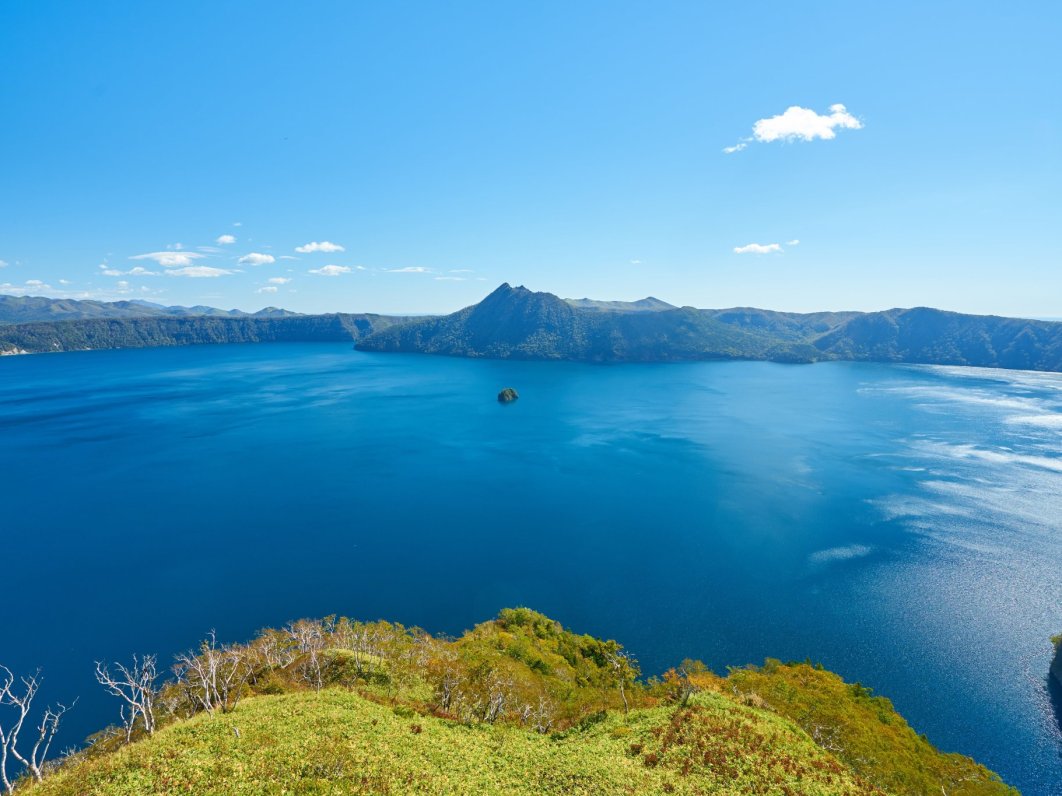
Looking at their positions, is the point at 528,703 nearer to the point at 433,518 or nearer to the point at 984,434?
the point at 433,518

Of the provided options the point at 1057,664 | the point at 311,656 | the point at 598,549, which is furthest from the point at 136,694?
the point at 1057,664

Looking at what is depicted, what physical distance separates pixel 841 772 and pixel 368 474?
109 m

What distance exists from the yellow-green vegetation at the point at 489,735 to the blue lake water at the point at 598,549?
646 inches

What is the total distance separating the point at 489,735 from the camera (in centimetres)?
3047

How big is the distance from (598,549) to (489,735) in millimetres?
55590

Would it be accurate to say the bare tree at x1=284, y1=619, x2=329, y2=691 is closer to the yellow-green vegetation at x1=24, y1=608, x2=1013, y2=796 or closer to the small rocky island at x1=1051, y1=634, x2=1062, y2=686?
the yellow-green vegetation at x1=24, y1=608, x2=1013, y2=796

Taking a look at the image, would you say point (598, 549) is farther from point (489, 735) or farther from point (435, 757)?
point (435, 757)

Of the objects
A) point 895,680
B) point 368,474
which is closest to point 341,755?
point 895,680

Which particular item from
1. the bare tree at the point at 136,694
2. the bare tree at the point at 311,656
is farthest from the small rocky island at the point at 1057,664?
the bare tree at the point at 136,694

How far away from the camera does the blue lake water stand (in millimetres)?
59156

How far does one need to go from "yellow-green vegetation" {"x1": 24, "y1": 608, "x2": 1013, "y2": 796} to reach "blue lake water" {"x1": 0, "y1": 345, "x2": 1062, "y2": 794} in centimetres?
1641

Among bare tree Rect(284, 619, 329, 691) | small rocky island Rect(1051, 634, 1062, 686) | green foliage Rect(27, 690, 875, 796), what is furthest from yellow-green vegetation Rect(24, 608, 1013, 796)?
small rocky island Rect(1051, 634, 1062, 686)

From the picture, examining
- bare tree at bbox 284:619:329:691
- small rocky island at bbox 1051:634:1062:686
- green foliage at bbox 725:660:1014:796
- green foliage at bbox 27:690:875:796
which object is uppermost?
green foliage at bbox 27:690:875:796

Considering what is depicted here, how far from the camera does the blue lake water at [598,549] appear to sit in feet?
194
